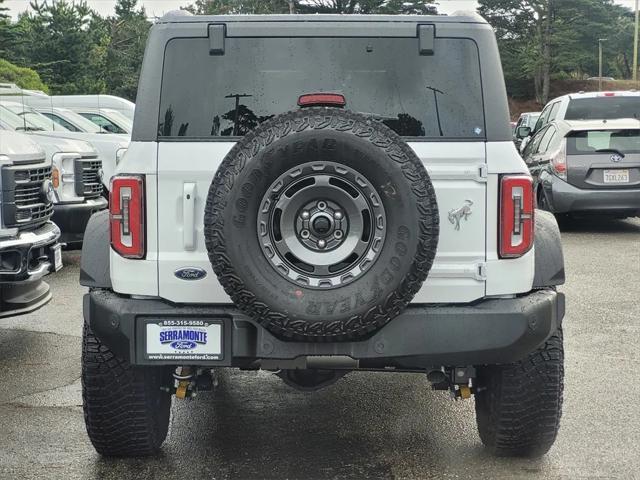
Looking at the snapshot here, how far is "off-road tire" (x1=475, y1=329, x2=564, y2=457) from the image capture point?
4.36 metres

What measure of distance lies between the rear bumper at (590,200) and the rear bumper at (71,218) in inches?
253

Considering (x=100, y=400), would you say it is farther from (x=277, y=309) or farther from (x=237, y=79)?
(x=237, y=79)

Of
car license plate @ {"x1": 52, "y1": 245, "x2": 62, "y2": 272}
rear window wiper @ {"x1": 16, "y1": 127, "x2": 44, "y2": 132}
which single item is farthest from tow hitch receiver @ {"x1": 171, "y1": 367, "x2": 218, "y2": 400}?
rear window wiper @ {"x1": 16, "y1": 127, "x2": 44, "y2": 132}

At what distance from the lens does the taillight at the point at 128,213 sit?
13.5 ft

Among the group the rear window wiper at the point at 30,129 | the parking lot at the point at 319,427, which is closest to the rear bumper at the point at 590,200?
the parking lot at the point at 319,427

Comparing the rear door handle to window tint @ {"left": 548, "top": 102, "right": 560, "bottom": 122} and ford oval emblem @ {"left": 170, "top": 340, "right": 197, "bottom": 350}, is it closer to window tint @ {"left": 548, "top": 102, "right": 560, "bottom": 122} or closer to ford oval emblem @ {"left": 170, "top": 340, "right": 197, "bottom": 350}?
ford oval emblem @ {"left": 170, "top": 340, "right": 197, "bottom": 350}

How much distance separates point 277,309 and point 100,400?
109cm

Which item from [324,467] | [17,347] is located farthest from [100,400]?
[17,347]

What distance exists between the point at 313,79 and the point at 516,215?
1032mm

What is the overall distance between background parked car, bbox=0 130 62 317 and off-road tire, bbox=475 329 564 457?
317cm

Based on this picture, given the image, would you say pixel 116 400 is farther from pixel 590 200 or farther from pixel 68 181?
pixel 590 200

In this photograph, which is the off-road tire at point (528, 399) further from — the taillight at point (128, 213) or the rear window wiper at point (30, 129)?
the rear window wiper at point (30, 129)

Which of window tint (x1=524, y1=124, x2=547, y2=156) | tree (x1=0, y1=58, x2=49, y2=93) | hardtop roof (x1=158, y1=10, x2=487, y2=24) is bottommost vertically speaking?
window tint (x1=524, y1=124, x2=547, y2=156)

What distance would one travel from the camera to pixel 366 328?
380 cm
